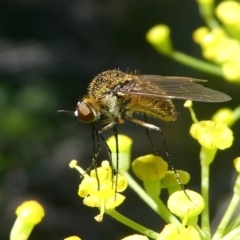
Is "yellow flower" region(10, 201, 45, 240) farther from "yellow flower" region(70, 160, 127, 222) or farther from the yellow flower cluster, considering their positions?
the yellow flower cluster

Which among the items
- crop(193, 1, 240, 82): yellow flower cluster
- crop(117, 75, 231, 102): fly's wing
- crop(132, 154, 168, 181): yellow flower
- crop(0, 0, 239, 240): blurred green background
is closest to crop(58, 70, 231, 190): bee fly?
crop(117, 75, 231, 102): fly's wing

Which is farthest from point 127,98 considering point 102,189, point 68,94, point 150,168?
point 68,94

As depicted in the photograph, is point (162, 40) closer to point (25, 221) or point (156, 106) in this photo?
point (156, 106)

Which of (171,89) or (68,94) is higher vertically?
(68,94)

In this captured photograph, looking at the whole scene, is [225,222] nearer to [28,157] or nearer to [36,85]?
[28,157]

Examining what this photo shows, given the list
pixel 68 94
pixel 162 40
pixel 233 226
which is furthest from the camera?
pixel 68 94

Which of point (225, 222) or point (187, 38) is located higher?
point (187, 38)

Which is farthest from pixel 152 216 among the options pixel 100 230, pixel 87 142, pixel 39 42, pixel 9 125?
pixel 39 42
